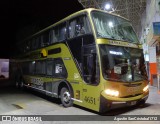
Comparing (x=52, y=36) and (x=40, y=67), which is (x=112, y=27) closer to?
(x=52, y=36)

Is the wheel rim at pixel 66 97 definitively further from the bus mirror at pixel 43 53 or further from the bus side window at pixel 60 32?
the bus mirror at pixel 43 53

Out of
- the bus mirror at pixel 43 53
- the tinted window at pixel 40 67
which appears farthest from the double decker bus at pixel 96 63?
the tinted window at pixel 40 67

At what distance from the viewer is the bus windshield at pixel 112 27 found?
682cm

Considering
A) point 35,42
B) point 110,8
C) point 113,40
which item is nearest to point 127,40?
point 113,40

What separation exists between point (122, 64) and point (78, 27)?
2252 mm

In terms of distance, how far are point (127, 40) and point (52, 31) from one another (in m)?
4.00

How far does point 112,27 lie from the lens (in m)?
7.30

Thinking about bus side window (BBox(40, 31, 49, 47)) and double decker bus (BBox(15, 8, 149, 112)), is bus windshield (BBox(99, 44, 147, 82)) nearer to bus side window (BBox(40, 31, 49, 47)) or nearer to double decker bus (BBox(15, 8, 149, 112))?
double decker bus (BBox(15, 8, 149, 112))

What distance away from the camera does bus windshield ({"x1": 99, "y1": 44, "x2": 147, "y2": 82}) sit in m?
6.27

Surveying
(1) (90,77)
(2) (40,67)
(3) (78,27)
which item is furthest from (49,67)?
(1) (90,77)

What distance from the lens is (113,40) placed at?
6.73 meters

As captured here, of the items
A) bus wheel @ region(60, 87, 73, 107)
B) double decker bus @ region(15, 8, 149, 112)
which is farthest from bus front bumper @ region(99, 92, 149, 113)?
bus wheel @ region(60, 87, 73, 107)

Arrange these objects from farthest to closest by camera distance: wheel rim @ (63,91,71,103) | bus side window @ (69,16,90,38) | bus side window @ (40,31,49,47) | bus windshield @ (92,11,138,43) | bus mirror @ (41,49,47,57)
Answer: bus side window @ (40,31,49,47)
bus mirror @ (41,49,47,57)
wheel rim @ (63,91,71,103)
bus side window @ (69,16,90,38)
bus windshield @ (92,11,138,43)

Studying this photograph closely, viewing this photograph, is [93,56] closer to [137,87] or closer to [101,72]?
[101,72]
